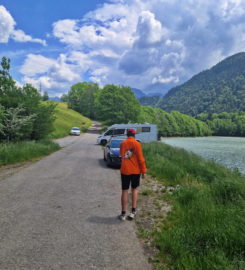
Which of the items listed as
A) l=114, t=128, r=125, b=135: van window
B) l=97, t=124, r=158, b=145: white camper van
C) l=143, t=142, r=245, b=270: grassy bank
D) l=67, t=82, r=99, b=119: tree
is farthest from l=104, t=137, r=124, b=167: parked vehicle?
l=67, t=82, r=99, b=119: tree

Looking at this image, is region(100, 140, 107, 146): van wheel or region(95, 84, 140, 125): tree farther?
region(95, 84, 140, 125): tree

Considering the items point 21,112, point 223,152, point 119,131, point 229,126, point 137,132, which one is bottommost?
point 223,152

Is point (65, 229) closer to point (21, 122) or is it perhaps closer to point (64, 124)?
point (21, 122)

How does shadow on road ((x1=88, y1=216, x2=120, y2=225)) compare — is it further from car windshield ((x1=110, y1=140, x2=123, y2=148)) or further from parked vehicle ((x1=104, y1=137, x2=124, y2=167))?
car windshield ((x1=110, y1=140, x2=123, y2=148))

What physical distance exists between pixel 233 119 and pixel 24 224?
139 meters

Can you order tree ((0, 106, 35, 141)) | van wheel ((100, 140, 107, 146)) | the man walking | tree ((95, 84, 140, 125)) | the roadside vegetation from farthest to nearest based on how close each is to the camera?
1. tree ((95, 84, 140, 125))
2. van wheel ((100, 140, 107, 146))
3. tree ((0, 106, 35, 141))
4. the roadside vegetation
5. the man walking

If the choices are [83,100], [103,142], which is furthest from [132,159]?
[83,100]

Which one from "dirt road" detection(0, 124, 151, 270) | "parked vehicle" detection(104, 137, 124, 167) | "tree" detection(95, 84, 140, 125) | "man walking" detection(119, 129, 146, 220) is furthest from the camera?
"tree" detection(95, 84, 140, 125)

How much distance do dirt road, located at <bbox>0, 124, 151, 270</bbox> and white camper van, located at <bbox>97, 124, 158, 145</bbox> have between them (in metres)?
18.2

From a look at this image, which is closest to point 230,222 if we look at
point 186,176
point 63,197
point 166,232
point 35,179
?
point 166,232

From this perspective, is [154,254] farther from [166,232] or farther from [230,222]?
[230,222]

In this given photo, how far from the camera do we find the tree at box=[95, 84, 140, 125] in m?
52.4

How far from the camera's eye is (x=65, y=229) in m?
4.44

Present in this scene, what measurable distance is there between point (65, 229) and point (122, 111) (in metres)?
48.8
